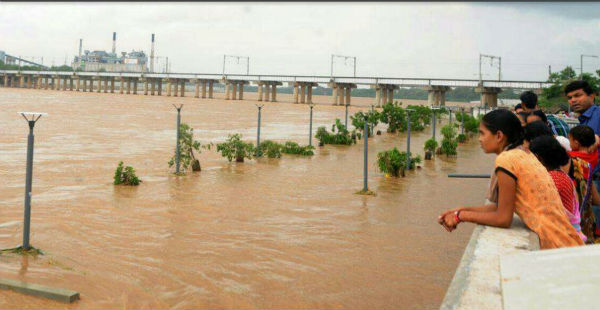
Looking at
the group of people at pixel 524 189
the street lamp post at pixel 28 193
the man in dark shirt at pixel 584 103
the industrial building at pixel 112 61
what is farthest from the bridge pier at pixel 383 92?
the industrial building at pixel 112 61

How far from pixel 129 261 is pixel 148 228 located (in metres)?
1.40

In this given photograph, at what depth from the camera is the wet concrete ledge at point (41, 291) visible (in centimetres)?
451

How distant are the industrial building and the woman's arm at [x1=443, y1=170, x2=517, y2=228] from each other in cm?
14045

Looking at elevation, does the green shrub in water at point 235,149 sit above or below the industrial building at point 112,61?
below

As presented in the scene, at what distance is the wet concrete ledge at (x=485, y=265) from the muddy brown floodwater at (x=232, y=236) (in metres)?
1.86

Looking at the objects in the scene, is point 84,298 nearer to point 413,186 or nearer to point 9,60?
point 413,186

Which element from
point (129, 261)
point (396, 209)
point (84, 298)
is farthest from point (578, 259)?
point (396, 209)

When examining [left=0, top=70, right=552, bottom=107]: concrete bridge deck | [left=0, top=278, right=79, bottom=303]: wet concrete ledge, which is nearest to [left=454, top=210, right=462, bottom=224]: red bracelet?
[left=0, top=278, right=79, bottom=303]: wet concrete ledge

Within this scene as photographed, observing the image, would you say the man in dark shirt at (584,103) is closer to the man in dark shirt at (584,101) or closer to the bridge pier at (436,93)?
the man in dark shirt at (584,101)

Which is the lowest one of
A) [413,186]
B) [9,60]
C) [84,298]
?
[84,298]

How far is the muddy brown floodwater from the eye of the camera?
501 cm

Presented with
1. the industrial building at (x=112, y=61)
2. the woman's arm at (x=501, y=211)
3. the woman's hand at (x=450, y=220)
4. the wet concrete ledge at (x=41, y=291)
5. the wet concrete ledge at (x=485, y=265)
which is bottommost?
the wet concrete ledge at (x=41, y=291)

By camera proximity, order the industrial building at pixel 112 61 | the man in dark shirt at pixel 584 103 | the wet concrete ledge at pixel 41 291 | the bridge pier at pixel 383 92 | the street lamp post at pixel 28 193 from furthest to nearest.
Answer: the industrial building at pixel 112 61 < the bridge pier at pixel 383 92 < the street lamp post at pixel 28 193 < the man in dark shirt at pixel 584 103 < the wet concrete ledge at pixel 41 291

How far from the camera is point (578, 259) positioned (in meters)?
2.67
